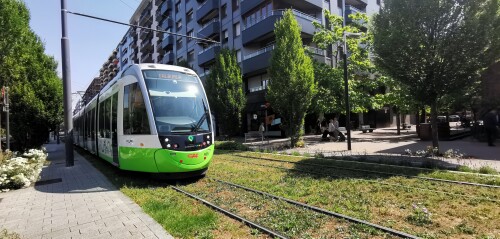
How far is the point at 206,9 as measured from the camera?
37500 mm

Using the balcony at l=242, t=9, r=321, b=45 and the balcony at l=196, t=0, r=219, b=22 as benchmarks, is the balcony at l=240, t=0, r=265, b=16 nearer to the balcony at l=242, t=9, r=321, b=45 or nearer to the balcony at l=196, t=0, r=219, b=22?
the balcony at l=242, t=9, r=321, b=45

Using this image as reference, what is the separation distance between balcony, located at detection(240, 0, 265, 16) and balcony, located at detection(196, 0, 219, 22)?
19.0 feet

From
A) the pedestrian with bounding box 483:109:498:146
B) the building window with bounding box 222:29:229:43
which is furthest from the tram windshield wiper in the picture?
the building window with bounding box 222:29:229:43

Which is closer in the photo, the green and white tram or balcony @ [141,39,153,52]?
the green and white tram

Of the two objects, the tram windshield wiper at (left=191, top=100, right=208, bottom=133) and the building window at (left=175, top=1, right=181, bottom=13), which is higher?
the building window at (left=175, top=1, right=181, bottom=13)

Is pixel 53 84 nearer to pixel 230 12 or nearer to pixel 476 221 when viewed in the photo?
pixel 230 12

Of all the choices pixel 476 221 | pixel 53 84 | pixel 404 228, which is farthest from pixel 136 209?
pixel 53 84

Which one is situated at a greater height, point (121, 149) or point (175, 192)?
point (121, 149)

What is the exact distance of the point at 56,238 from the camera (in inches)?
186

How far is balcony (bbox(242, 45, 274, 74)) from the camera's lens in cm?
2743

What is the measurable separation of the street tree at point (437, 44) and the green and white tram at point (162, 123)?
736cm

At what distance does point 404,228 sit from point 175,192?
494cm

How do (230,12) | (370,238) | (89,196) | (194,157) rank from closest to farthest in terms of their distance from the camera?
1. (370,238)
2. (89,196)
3. (194,157)
4. (230,12)

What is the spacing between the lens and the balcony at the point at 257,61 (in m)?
27.4
